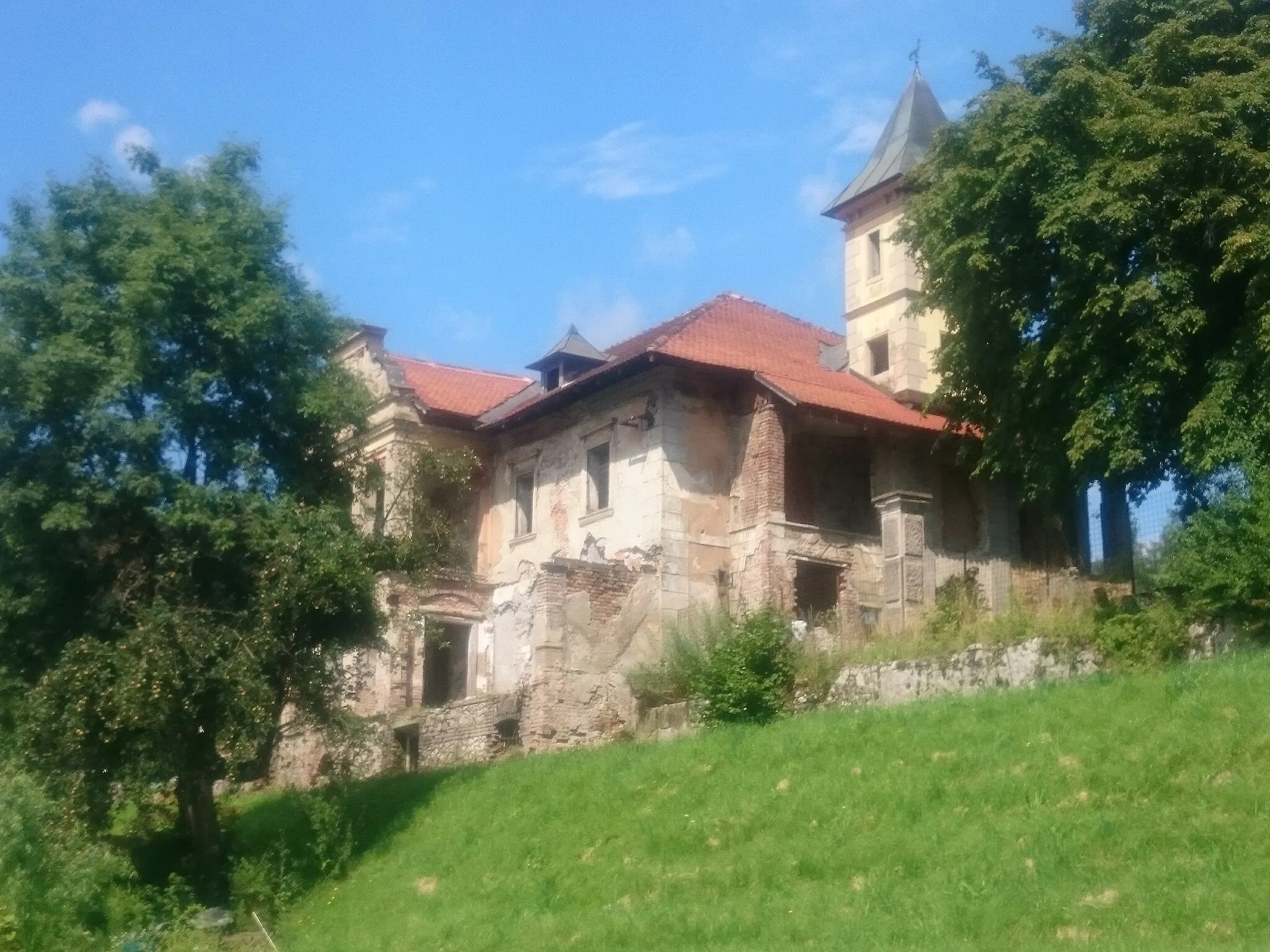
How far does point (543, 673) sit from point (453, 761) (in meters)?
2.40

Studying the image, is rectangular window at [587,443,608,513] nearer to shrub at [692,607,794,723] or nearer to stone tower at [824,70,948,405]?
stone tower at [824,70,948,405]

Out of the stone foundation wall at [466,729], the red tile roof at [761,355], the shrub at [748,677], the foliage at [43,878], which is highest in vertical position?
the red tile roof at [761,355]

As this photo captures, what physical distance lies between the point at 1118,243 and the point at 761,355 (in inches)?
365

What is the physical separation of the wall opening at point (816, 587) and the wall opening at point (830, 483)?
1.20 metres

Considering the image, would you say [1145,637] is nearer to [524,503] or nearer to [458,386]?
[524,503]

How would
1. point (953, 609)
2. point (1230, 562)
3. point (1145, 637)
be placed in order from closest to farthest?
1. point (1230, 562)
2. point (1145, 637)
3. point (953, 609)

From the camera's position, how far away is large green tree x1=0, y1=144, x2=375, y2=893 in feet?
69.0

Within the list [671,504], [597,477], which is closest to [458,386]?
[597,477]

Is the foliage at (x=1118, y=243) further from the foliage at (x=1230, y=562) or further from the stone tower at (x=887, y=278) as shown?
the stone tower at (x=887, y=278)

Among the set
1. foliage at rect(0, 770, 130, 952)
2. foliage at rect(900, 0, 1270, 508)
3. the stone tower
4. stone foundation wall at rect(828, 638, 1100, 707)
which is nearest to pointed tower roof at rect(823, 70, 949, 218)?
the stone tower

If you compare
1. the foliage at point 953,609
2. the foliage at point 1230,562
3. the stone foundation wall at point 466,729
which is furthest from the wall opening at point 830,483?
the foliage at point 1230,562

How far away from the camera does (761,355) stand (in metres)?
30.9

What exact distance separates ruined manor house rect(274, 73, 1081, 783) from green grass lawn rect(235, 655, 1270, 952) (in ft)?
16.7

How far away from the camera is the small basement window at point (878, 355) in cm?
3247
